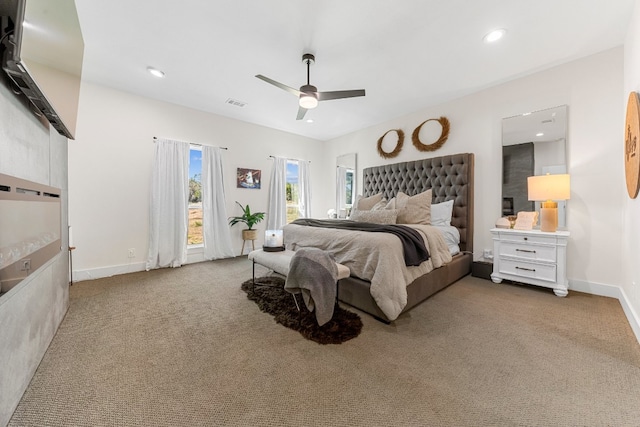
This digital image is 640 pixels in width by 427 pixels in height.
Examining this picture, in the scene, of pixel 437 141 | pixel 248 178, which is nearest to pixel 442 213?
pixel 437 141

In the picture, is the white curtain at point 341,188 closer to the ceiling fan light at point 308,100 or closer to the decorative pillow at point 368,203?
the decorative pillow at point 368,203

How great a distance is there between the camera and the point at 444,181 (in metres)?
3.85

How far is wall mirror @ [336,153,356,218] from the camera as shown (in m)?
5.52

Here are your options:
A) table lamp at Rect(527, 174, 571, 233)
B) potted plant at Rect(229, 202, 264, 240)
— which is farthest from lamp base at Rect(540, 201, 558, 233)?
potted plant at Rect(229, 202, 264, 240)

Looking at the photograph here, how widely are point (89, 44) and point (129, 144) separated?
1.42 m

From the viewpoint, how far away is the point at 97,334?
6.37 ft

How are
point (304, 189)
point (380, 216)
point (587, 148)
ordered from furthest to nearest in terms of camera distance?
1. point (304, 189)
2. point (380, 216)
3. point (587, 148)

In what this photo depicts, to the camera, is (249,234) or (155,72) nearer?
(155,72)

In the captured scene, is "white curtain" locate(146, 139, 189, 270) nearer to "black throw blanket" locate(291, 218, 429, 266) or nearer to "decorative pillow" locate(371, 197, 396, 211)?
"black throw blanket" locate(291, 218, 429, 266)

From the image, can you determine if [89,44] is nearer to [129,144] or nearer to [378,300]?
[129,144]

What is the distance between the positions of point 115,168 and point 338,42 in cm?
359

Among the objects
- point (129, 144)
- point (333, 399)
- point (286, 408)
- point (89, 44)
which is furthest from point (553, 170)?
point (129, 144)

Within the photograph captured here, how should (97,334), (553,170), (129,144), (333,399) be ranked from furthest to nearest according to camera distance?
(129,144)
(553,170)
(97,334)
(333,399)

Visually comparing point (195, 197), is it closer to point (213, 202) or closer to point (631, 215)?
point (213, 202)
